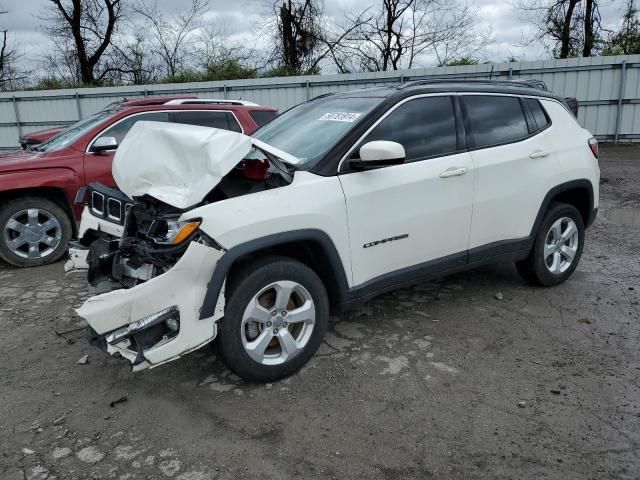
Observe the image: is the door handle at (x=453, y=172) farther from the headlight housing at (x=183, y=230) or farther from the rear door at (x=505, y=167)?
the headlight housing at (x=183, y=230)

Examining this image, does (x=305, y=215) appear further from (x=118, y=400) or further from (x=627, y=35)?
(x=627, y=35)

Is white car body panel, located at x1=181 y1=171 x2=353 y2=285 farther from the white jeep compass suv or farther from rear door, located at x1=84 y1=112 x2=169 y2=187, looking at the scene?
rear door, located at x1=84 y1=112 x2=169 y2=187

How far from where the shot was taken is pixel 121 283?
Answer: 3289 millimetres

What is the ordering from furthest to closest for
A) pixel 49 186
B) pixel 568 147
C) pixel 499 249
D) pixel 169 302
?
A: 1. pixel 49 186
2. pixel 568 147
3. pixel 499 249
4. pixel 169 302

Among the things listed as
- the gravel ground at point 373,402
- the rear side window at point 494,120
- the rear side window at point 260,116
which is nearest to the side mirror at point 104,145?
the rear side window at point 260,116

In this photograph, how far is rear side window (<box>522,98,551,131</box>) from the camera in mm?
4633

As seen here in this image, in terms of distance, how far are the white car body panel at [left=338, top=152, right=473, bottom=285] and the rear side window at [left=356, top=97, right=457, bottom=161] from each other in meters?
0.10

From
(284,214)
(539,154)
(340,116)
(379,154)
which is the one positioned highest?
(340,116)

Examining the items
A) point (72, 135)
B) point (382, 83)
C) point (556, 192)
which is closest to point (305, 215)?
point (556, 192)

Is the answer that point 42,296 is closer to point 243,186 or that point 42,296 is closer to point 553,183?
point 243,186

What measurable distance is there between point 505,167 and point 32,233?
4985 mm

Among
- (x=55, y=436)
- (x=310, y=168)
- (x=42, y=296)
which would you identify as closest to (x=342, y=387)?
(x=310, y=168)

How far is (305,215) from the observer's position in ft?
10.6

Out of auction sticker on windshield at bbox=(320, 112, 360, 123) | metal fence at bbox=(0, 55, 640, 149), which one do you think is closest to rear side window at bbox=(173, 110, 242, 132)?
auction sticker on windshield at bbox=(320, 112, 360, 123)
